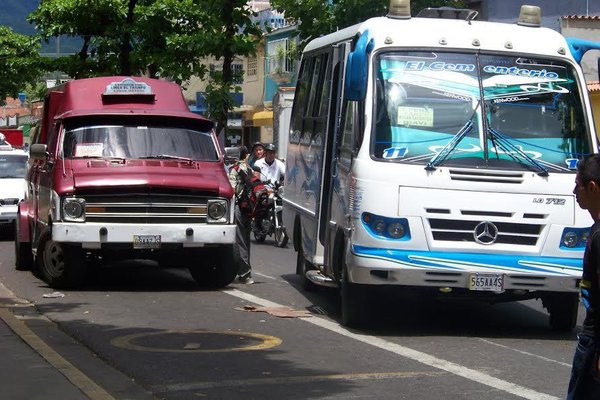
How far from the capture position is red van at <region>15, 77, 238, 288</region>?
14.1 metres

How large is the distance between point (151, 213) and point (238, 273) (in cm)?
194

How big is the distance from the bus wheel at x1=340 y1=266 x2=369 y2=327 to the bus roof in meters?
2.34

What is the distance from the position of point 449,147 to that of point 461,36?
1261 mm

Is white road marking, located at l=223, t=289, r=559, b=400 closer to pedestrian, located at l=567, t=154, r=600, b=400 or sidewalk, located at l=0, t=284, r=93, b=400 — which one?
sidewalk, located at l=0, t=284, r=93, b=400

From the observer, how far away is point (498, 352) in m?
10.6

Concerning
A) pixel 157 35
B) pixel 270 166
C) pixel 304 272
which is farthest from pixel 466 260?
pixel 157 35

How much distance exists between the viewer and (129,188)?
14.1m

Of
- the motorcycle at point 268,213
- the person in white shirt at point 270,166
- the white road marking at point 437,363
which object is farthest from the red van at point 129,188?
the person in white shirt at point 270,166

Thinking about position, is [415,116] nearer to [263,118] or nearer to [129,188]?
[129,188]

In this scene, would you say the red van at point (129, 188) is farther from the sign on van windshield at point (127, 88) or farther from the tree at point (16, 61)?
the tree at point (16, 61)

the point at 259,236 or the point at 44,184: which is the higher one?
the point at 44,184

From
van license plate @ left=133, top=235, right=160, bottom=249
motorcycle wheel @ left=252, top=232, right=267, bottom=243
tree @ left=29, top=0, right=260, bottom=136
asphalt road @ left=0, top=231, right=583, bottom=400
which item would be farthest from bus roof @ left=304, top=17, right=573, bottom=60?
tree @ left=29, top=0, right=260, bottom=136

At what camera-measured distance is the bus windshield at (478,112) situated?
11492 millimetres

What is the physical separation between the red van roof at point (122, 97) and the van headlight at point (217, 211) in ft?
4.84
